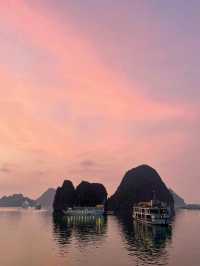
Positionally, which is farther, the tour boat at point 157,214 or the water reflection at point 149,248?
the tour boat at point 157,214

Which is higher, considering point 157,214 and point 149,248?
point 157,214

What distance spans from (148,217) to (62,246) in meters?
78.6

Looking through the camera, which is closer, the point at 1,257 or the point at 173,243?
the point at 1,257

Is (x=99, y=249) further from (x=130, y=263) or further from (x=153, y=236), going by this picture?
(x=153, y=236)

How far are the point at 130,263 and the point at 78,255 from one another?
1401 centimetres

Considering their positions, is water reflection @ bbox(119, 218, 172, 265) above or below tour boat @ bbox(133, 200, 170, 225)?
below

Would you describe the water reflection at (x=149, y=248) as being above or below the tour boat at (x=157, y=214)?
below

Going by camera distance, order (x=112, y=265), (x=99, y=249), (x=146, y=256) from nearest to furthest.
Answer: (x=112, y=265)
(x=146, y=256)
(x=99, y=249)

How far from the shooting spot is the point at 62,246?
321 feet

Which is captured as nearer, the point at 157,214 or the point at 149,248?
the point at 149,248

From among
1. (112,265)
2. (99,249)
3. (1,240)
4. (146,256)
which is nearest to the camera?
(112,265)

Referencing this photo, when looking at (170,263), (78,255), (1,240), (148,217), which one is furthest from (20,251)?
(148,217)

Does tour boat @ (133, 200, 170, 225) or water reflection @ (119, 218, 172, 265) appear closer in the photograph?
water reflection @ (119, 218, 172, 265)

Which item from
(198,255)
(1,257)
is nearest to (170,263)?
(198,255)
